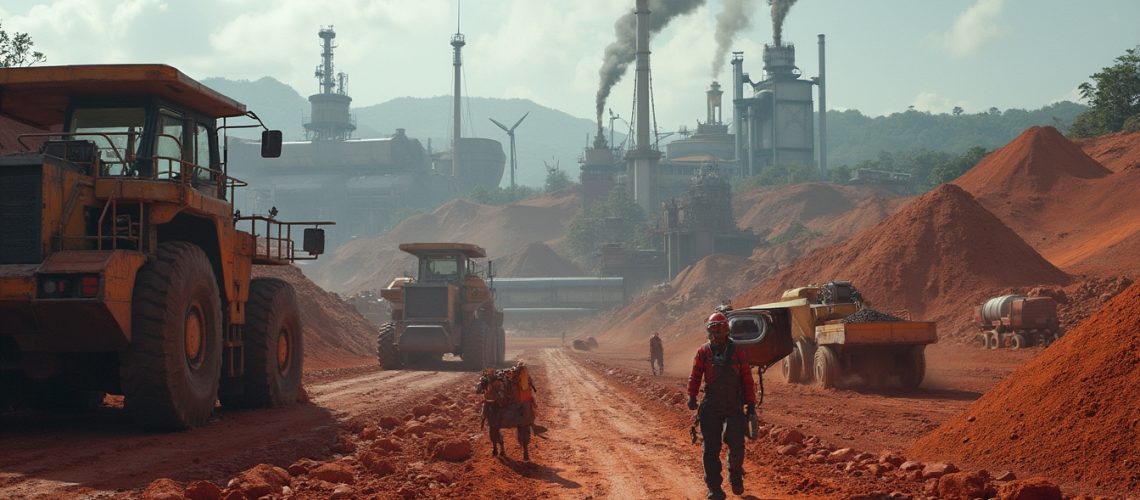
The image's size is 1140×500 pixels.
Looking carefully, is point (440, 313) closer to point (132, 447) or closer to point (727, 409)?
point (132, 447)

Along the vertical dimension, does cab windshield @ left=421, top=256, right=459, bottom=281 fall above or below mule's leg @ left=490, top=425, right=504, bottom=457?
A: above

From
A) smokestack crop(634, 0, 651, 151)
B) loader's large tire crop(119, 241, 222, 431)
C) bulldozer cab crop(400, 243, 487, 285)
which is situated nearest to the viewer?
loader's large tire crop(119, 241, 222, 431)

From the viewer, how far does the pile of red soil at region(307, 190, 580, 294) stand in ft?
553

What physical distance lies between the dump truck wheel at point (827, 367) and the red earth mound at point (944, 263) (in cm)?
1914

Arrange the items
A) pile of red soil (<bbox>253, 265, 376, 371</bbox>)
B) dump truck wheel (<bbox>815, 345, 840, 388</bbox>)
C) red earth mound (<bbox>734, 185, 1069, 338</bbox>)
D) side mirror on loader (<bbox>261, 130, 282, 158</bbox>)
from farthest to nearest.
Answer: red earth mound (<bbox>734, 185, 1069, 338</bbox>) < pile of red soil (<bbox>253, 265, 376, 371</bbox>) < dump truck wheel (<bbox>815, 345, 840, 388</bbox>) < side mirror on loader (<bbox>261, 130, 282, 158</bbox>)

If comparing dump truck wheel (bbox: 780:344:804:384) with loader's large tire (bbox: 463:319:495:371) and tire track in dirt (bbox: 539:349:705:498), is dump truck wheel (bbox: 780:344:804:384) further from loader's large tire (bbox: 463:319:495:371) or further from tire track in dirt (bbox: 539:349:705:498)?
loader's large tire (bbox: 463:319:495:371)

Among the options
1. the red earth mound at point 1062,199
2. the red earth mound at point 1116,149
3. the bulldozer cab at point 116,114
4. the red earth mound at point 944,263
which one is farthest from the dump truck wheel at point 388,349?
the red earth mound at point 1116,149

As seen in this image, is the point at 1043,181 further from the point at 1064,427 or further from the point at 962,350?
the point at 1064,427

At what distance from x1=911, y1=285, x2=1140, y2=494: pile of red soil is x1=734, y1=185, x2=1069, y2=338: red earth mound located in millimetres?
31267

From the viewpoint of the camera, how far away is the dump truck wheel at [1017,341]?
36938mm

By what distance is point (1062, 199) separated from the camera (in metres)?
66.1

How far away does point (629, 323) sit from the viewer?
293ft

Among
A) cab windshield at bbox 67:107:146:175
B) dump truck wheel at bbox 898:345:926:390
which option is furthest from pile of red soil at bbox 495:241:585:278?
cab windshield at bbox 67:107:146:175

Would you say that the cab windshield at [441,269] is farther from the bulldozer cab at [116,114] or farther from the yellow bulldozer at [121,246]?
the bulldozer cab at [116,114]
